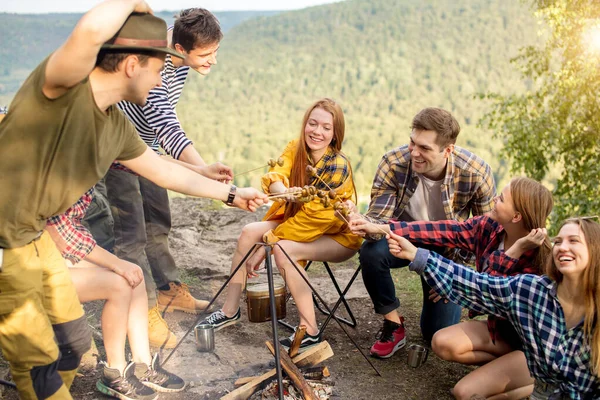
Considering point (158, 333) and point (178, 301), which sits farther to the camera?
point (178, 301)

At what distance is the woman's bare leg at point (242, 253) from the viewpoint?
156 inches

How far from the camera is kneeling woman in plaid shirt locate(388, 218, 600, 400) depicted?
262 centimetres

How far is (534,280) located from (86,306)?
312 centimetres

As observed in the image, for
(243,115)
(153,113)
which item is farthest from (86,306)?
(243,115)

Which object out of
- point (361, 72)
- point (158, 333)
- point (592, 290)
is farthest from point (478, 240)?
point (361, 72)

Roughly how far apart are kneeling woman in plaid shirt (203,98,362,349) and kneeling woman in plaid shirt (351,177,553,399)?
492mm

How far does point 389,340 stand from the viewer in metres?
3.85

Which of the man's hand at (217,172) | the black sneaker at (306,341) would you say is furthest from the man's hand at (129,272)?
the black sneaker at (306,341)

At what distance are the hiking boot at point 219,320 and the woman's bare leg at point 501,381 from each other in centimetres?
160

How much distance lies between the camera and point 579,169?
28.3 feet

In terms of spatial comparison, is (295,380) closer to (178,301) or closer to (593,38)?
(178,301)

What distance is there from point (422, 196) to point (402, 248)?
0.93 m

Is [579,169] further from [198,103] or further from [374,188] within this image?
[198,103]

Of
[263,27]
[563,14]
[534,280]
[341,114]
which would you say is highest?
[263,27]
